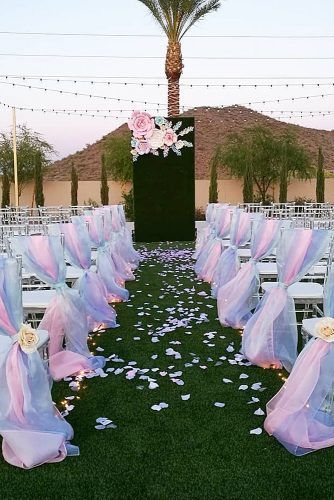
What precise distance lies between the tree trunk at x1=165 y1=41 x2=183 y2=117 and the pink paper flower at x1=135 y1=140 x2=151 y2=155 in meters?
2.77

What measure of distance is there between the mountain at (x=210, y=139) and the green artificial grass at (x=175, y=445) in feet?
111

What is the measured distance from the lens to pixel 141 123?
1038 centimetres

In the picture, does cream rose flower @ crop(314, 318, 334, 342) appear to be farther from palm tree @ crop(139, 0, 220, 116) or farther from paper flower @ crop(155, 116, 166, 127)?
palm tree @ crop(139, 0, 220, 116)

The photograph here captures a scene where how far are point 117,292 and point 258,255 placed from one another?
5.82 ft

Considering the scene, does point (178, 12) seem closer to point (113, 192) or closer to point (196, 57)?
point (196, 57)

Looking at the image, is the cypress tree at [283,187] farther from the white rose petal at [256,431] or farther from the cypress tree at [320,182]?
the white rose petal at [256,431]

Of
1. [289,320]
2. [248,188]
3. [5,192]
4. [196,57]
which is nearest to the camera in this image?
[289,320]

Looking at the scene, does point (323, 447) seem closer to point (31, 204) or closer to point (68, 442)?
point (68, 442)

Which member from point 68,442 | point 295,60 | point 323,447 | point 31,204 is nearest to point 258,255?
point 323,447

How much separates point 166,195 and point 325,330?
837 cm

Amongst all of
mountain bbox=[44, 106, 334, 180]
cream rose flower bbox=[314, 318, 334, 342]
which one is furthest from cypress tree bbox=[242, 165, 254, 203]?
mountain bbox=[44, 106, 334, 180]

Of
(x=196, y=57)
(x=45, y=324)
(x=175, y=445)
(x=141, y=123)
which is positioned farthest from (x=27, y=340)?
(x=196, y=57)

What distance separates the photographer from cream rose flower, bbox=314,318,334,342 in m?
2.73

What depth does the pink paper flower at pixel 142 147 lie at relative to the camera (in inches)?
418
